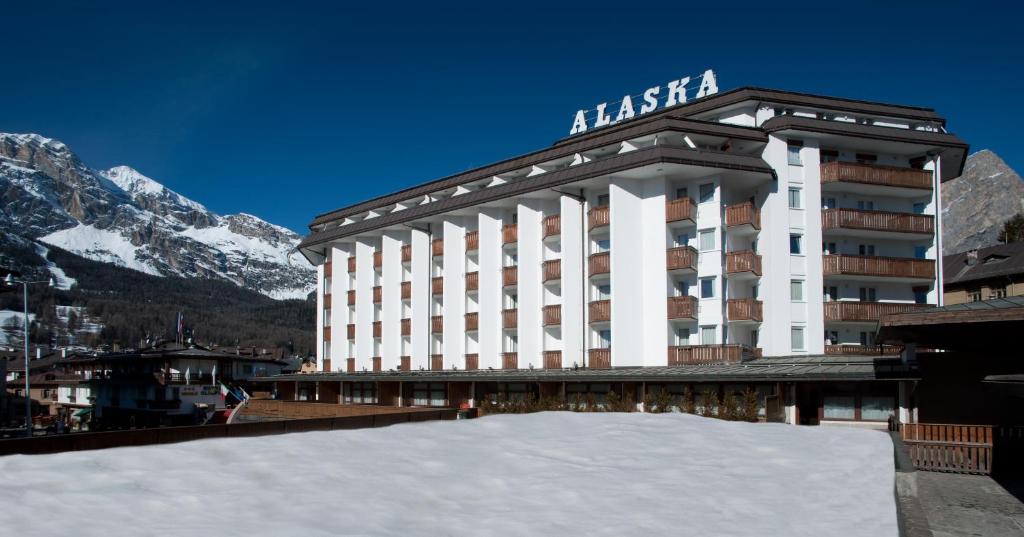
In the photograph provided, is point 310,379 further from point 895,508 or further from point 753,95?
point 895,508

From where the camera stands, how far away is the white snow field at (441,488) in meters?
9.19

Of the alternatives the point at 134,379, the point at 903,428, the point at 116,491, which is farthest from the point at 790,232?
the point at 134,379

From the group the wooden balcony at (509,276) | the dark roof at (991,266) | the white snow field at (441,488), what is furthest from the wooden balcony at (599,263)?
the dark roof at (991,266)

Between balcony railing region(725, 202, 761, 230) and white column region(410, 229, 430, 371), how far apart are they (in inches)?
968

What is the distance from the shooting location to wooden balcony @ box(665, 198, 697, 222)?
153 feet

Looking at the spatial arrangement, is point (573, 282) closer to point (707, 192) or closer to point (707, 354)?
point (707, 192)

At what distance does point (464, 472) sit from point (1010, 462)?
25452 millimetres

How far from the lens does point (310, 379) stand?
68438 millimetres

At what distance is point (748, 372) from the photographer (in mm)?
37375

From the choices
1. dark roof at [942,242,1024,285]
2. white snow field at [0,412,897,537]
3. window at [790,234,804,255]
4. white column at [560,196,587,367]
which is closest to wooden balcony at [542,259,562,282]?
white column at [560,196,587,367]

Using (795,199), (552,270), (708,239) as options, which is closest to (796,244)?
(795,199)

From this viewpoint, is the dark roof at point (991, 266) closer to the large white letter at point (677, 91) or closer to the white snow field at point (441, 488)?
the large white letter at point (677, 91)

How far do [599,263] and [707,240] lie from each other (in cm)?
632

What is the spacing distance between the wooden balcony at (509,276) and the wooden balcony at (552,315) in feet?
13.8
